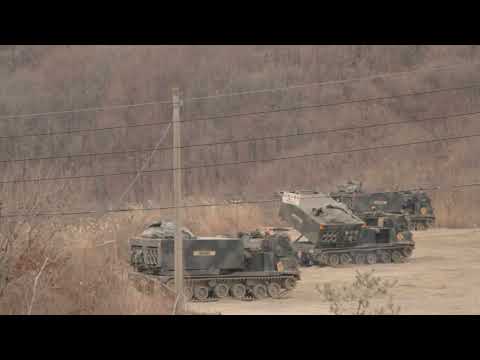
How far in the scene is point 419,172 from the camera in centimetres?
4272

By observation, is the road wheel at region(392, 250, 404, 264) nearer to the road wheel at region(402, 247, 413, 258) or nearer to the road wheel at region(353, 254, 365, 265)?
the road wheel at region(402, 247, 413, 258)

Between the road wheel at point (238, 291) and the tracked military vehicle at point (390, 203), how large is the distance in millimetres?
8220

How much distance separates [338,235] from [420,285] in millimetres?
4102

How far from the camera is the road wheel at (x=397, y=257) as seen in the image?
26.0 metres

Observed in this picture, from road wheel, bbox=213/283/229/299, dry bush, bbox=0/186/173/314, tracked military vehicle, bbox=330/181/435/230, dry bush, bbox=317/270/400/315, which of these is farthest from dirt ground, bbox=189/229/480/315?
dry bush, bbox=0/186/173/314

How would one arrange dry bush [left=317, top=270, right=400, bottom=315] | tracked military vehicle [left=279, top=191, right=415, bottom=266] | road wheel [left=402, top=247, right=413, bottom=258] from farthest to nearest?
road wheel [left=402, top=247, right=413, bottom=258]
tracked military vehicle [left=279, top=191, right=415, bottom=266]
dry bush [left=317, top=270, right=400, bottom=315]

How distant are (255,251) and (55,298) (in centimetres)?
962

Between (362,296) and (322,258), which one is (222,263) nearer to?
(322,258)

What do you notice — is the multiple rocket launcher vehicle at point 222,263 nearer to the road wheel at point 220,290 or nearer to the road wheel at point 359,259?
the road wheel at point 220,290

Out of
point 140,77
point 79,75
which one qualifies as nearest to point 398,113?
point 140,77

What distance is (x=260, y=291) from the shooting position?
2044cm

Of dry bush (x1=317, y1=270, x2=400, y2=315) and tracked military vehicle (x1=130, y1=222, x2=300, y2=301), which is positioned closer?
dry bush (x1=317, y1=270, x2=400, y2=315)

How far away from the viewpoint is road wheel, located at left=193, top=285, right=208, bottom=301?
20.0 metres

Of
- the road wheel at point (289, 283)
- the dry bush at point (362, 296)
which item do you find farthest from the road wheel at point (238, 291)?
the dry bush at point (362, 296)
